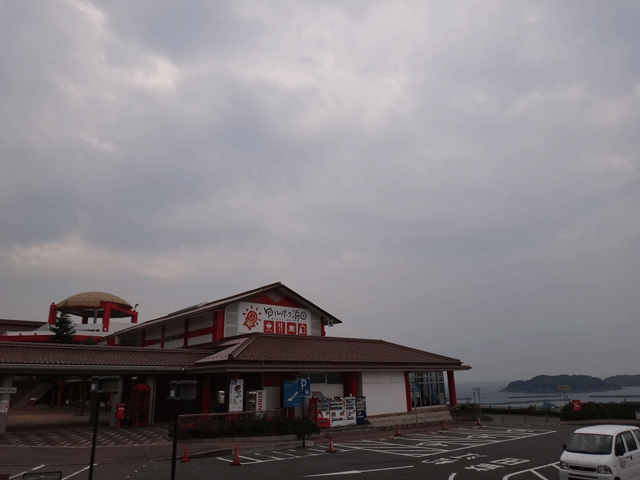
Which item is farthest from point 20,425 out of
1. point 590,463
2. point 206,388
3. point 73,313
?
point 73,313

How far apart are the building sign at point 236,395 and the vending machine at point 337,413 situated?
5.40 meters

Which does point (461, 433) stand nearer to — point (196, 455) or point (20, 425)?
point (196, 455)

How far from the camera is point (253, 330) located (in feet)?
111

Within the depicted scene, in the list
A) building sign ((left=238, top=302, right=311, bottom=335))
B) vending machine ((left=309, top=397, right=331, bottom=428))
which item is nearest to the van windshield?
vending machine ((left=309, top=397, right=331, bottom=428))

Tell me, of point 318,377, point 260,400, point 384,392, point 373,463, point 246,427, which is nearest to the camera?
point 373,463

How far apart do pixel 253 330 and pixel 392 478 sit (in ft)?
71.6

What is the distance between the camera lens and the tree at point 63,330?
56500mm

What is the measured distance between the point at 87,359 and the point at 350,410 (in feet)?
51.4

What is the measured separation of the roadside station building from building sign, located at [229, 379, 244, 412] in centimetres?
5

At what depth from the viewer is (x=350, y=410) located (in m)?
27.2

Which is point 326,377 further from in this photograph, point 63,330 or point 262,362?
point 63,330

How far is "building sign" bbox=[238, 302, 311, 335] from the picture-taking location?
111ft

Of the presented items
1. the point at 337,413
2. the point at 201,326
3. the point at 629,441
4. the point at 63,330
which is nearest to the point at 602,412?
the point at 337,413

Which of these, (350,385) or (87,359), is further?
(350,385)
